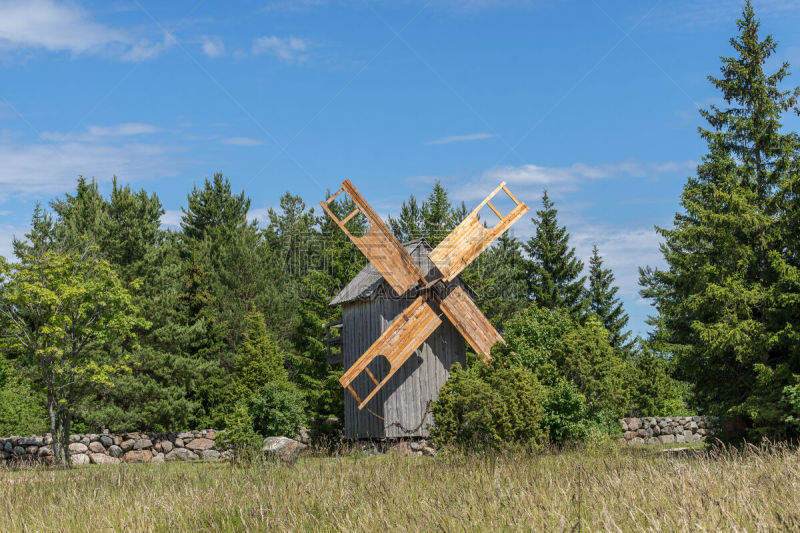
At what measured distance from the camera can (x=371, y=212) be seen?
2014 centimetres

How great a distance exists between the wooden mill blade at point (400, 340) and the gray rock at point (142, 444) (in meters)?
9.48

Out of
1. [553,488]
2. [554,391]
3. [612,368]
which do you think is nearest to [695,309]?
Result: [612,368]

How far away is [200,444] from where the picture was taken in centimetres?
2495

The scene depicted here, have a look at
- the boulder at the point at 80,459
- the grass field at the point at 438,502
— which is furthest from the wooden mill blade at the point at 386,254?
the boulder at the point at 80,459

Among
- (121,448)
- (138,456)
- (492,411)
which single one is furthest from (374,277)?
(121,448)

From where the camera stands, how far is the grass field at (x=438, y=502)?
4900 millimetres

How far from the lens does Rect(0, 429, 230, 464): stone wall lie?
2238cm

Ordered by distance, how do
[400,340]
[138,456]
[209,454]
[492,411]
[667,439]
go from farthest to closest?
[209,454] < [667,439] < [138,456] < [400,340] < [492,411]

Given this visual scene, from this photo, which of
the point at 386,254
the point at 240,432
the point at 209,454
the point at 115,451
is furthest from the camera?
the point at 209,454

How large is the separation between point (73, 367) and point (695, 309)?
1783 centimetres

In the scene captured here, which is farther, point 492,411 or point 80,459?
point 80,459

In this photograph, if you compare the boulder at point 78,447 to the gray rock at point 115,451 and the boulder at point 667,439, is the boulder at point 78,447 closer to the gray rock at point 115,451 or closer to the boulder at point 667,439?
the gray rock at point 115,451

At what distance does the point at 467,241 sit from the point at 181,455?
13121mm

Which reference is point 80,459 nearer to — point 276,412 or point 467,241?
point 276,412
